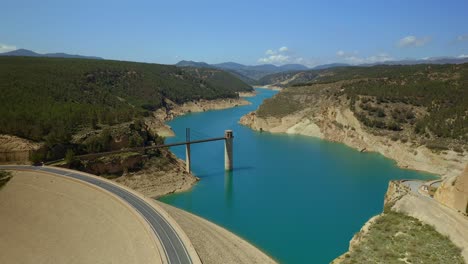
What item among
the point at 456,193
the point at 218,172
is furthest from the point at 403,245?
the point at 218,172

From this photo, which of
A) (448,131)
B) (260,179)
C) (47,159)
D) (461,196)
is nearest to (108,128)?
(47,159)

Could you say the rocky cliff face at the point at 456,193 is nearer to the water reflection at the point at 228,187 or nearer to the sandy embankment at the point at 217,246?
the sandy embankment at the point at 217,246

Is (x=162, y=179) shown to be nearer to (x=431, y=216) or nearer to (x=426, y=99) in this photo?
(x=431, y=216)

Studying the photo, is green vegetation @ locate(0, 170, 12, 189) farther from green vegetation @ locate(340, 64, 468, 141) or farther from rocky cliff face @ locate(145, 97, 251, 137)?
green vegetation @ locate(340, 64, 468, 141)

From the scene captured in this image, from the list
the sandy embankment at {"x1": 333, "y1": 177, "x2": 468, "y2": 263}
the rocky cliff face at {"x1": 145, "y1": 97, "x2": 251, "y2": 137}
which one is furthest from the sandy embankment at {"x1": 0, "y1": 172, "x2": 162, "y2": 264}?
the rocky cliff face at {"x1": 145, "y1": 97, "x2": 251, "y2": 137}

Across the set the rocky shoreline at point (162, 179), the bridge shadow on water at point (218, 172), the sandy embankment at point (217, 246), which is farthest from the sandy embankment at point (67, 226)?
the bridge shadow on water at point (218, 172)

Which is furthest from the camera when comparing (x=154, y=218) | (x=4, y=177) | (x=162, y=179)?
(x=162, y=179)

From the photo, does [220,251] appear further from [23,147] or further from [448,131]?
[448,131]

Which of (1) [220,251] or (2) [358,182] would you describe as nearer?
(1) [220,251]

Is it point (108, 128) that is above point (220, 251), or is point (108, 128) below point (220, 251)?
above
